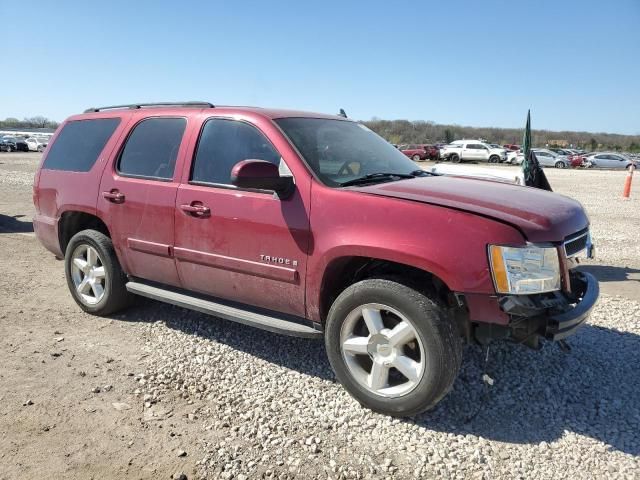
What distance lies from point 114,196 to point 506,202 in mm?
3178

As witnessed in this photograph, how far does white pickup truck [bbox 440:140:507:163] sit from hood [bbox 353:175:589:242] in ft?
138

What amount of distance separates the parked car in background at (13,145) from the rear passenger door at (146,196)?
5253cm

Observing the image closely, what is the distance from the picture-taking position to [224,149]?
390 centimetres

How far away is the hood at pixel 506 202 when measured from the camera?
9.44ft

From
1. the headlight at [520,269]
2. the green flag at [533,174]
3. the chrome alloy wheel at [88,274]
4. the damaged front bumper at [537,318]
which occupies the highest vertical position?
the green flag at [533,174]

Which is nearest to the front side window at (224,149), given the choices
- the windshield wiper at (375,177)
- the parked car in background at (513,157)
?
the windshield wiper at (375,177)

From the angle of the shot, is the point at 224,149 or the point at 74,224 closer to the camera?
the point at 224,149

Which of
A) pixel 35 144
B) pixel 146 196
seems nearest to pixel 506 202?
pixel 146 196

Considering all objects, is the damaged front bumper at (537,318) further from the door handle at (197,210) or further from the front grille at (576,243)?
the door handle at (197,210)

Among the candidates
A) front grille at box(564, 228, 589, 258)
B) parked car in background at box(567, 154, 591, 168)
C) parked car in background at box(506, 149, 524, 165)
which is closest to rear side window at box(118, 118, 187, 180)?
front grille at box(564, 228, 589, 258)

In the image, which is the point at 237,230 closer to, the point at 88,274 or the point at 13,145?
the point at 88,274

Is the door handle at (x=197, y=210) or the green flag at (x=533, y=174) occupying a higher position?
the green flag at (x=533, y=174)

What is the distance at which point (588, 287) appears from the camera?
3367 mm

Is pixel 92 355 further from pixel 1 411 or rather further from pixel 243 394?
pixel 243 394
